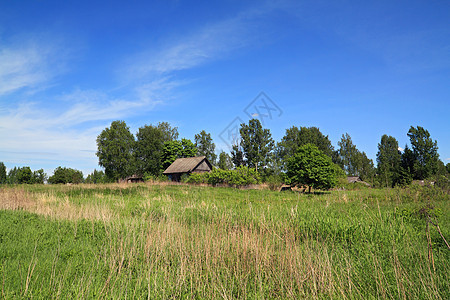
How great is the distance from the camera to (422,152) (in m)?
47.5

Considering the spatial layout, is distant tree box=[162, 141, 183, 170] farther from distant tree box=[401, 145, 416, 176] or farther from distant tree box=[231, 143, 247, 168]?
distant tree box=[401, 145, 416, 176]

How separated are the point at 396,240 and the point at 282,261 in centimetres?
355

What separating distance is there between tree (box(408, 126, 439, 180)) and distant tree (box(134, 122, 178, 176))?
50.2 meters

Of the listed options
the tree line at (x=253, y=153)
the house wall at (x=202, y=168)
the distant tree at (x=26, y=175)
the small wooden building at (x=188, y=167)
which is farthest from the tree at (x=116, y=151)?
the distant tree at (x=26, y=175)

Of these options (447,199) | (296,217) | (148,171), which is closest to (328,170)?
(447,199)

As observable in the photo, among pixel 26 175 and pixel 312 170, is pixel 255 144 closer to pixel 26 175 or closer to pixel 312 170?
pixel 312 170

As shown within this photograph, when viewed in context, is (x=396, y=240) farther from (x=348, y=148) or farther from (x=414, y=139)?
(x=348, y=148)

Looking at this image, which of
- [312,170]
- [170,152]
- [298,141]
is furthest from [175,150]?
[312,170]

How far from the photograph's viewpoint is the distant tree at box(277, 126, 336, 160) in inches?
2375

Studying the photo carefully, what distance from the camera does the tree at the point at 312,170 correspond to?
29047 mm

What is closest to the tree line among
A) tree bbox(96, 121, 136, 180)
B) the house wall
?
tree bbox(96, 121, 136, 180)

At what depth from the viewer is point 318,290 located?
4.43 m

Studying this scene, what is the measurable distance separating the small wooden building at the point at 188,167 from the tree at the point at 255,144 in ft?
29.0

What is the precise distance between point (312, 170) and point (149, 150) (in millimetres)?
40331
